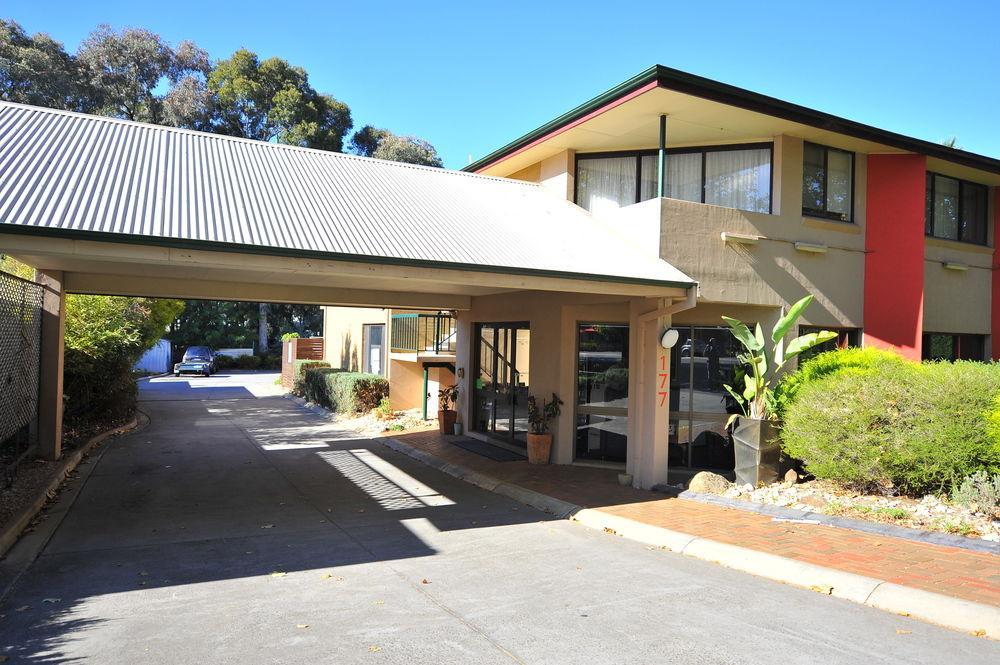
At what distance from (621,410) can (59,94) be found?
33.5 m

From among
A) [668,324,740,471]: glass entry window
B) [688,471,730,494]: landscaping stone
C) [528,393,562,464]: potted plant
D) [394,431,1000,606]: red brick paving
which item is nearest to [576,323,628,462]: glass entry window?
[528,393,562,464]: potted plant

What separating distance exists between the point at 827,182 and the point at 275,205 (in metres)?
9.00

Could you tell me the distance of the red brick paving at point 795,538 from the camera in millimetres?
5828

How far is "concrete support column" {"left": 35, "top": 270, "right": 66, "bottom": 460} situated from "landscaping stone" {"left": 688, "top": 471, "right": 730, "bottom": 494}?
32.5 ft

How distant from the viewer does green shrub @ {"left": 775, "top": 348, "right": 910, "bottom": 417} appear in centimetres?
954

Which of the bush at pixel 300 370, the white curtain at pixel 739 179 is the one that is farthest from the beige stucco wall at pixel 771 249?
the bush at pixel 300 370

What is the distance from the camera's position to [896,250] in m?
12.0

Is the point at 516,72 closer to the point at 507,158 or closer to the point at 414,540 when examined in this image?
the point at 507,158

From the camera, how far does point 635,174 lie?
40.5 feet

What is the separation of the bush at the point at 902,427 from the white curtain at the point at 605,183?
5.12m

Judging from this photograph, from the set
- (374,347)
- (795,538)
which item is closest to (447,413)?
(374,347)

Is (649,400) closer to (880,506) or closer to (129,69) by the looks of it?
(880,506)

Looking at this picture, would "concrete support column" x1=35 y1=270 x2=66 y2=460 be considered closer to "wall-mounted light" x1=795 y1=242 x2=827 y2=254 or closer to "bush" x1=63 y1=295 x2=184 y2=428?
"bush" x1=63 y1=295 x2=184 y2=428

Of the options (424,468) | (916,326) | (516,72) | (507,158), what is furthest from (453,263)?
(516,72)
